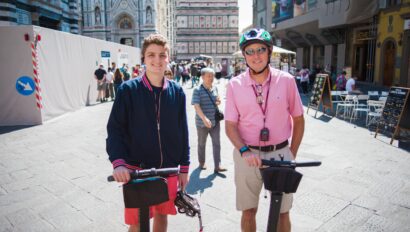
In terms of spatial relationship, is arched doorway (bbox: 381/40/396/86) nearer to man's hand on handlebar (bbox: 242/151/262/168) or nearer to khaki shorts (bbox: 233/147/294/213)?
khaki shorts (bbox: 233/147/294/213)

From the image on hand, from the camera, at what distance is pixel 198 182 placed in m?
4.84

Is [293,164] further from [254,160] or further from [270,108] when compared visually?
[270,108]

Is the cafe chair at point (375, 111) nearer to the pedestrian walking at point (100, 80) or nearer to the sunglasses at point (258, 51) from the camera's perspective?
the sunglasses at point (258, 51)

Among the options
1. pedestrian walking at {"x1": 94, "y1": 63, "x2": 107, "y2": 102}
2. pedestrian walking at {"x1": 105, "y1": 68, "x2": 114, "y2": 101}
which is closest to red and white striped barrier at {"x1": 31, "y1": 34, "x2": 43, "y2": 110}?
pedestrian walking at {"x1": 94, "y1": 63, "x2": 107, "y2": 102}

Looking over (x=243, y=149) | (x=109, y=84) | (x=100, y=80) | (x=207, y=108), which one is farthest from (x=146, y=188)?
(x=109, y=84)

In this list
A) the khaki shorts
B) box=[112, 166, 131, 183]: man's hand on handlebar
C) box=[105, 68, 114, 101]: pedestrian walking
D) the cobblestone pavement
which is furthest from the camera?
box=[105, 68, 114, 101]: pedestrian walking

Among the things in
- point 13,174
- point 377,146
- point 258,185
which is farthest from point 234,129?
point 377,146

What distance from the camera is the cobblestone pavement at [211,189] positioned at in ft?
11.9

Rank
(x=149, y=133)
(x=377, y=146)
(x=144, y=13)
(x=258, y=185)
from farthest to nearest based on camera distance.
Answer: (x=144, y=13) < (x=377, y=146) < (x=258, y=185) < (x=149, y=133)

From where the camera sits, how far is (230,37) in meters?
71.7

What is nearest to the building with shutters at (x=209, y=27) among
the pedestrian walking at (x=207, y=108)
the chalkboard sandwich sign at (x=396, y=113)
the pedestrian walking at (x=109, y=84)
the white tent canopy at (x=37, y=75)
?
the pedestrian walking at (x=109, y=84)

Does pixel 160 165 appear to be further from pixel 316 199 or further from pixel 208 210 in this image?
pixel 316 199

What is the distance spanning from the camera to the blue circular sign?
31.3 feet

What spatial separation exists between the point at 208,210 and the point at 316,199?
145cm
